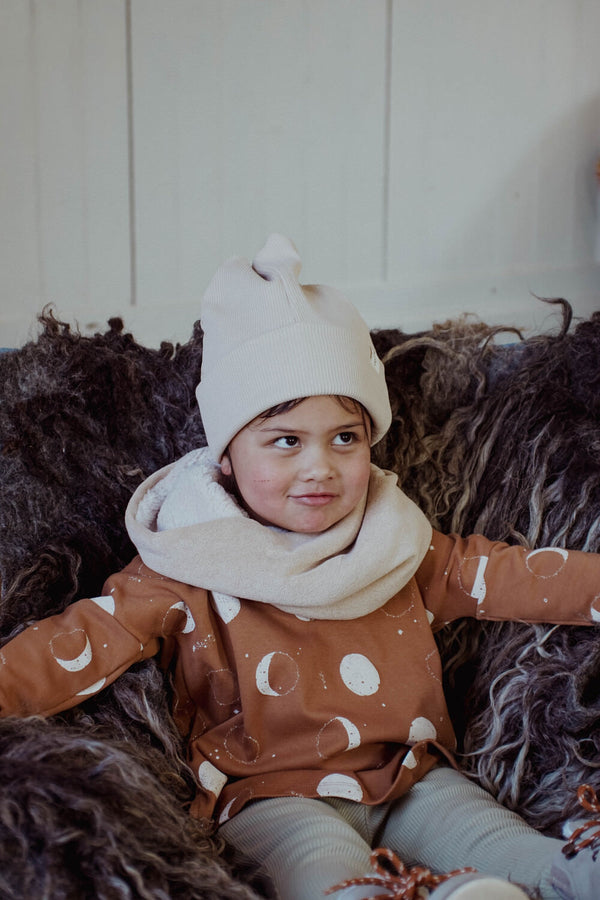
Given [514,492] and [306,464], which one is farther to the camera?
[514,492]

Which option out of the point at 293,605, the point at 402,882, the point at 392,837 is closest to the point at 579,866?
the point at 402,882

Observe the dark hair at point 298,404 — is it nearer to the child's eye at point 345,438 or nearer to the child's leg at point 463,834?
the child's eye at point 345,438

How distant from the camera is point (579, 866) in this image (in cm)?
76

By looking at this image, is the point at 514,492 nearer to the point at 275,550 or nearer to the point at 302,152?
the point at 275,550

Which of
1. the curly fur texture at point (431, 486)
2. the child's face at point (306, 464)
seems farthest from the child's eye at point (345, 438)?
A: the curly fur texture at point (431, 486)

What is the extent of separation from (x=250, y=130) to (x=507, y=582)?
1.46m

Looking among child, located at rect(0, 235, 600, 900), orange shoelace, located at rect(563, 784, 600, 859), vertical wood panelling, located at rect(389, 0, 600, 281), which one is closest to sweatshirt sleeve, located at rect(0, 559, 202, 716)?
child, located at rect(0, 235, 600, 900)

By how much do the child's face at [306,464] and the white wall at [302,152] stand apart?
4.03 ft

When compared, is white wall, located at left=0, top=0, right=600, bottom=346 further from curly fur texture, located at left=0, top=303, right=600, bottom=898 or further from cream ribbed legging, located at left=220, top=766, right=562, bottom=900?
cream ribbed legging, located at left=220, top=766, right=562, bottom=900

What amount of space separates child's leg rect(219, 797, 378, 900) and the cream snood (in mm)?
188

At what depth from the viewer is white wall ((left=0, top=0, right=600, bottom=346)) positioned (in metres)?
2.03

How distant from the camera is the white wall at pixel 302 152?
79.9 inches

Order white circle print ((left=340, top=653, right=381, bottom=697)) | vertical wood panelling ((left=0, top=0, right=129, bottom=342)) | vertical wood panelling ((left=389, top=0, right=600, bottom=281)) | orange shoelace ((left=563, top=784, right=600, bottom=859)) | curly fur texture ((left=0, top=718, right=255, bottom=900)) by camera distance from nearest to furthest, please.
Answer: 1. curly fur texture ((left=0, top=718, right=255, bottom=900))
2. orange shoelace ((left=563, top=784, right=600, bottom=859))
3. white circle print ((left=340, top=653, right=381, bottom=697))
4. vertical wood panelling ((left=0, top=0, right=129, bottom=342))
5. vertical wood panelling ((left=389, top=0, right=600, bottom=281))

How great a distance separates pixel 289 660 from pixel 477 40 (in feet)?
6.25
